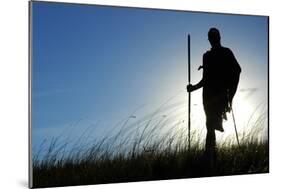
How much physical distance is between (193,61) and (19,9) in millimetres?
1765

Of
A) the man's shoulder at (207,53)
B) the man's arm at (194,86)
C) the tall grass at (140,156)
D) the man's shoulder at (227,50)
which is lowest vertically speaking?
the tall grass at (140,156)

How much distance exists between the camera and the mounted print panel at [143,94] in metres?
5.79

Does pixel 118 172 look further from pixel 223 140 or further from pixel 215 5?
pixel 215 5

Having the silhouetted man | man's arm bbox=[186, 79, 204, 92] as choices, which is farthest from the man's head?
man's arm bbox=[186, 79, 204, 92]

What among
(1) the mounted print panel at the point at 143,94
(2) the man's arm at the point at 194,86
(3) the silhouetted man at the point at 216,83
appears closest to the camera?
(1) the mounted print panel at the point at 143,94

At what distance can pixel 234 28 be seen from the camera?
6516 millimetres

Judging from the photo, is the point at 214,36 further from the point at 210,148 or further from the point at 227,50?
the point at 210,148

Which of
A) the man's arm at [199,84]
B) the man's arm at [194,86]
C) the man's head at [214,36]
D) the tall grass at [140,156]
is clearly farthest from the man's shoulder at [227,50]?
the tall grass at [140,156]

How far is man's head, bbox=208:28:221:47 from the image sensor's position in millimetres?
6418

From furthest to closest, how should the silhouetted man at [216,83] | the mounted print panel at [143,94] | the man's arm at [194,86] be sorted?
the silhouetted man at [216,83]
the man's arm at [194,86]
the mounted print panel at [143,94]

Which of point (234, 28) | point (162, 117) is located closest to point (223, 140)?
point (162, 117)

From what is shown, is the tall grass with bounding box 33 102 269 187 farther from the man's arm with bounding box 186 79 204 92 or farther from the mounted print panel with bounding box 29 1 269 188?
the man's arm with bounding box 186 79 204 92

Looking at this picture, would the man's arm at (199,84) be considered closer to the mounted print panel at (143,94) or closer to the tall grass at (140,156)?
the mounted print panel at (143,94)

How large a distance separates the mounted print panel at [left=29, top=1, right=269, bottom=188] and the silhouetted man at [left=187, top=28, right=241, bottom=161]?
0.03 ft
